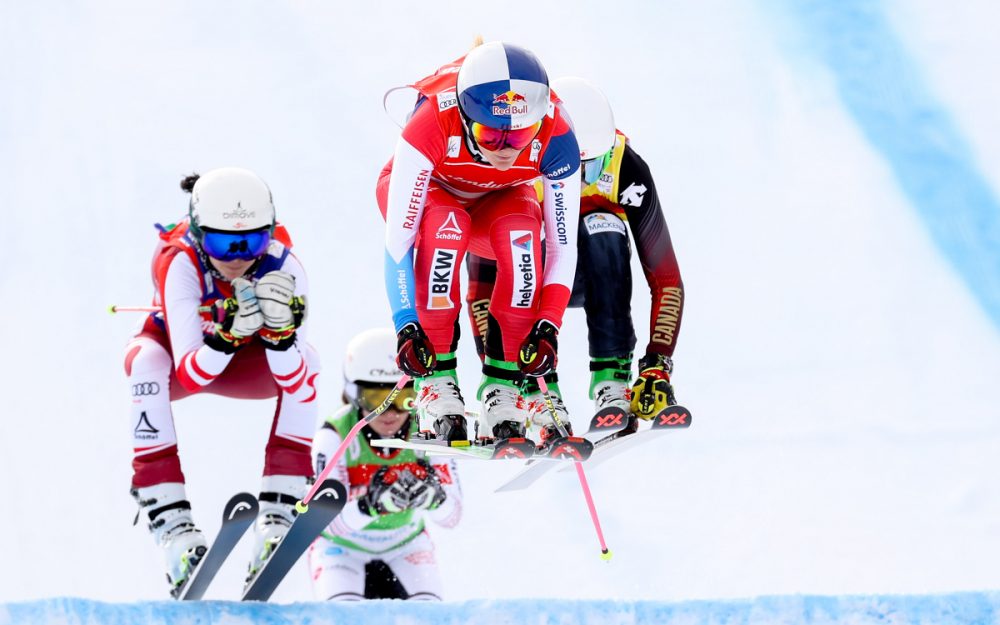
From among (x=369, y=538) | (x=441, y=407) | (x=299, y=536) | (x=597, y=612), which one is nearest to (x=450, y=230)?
(x=441, y=407)

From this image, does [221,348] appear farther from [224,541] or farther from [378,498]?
[378,498]

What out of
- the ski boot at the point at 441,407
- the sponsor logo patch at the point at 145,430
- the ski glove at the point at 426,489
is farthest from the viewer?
the ski glove at the point at 426,489

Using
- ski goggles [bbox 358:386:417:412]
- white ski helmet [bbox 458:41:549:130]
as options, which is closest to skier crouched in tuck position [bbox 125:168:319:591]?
ski goggles [bbox 358:386:417:412]

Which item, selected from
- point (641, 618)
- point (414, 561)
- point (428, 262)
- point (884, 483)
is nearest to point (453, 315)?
point (428, 262)

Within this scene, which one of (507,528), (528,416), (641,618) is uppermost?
(528,416)

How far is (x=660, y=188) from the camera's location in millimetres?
10539

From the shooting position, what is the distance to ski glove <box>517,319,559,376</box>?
552 centimetres

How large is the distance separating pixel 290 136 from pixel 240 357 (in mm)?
4496

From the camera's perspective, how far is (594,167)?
6.14 metres

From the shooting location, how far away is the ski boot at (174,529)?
5.95 m

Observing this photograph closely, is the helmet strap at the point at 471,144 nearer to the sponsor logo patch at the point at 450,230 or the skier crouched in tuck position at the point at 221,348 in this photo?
the sponsor logo patch at the point at 450,230

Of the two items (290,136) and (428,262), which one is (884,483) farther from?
(290,136)

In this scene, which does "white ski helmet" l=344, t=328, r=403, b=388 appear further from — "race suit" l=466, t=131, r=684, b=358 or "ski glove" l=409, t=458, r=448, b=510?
"race suit" l=466, t=131, r=684, b=358

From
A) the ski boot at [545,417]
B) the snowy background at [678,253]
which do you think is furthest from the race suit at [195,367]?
the snowy background at [678,253]
